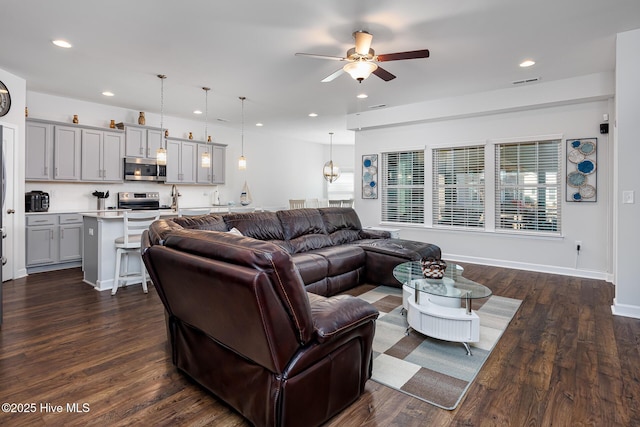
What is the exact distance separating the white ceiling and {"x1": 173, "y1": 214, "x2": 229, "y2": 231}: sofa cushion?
1.84m

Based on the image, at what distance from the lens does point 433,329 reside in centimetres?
267

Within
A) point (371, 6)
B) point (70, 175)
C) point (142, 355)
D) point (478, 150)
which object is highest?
point (371, 6)

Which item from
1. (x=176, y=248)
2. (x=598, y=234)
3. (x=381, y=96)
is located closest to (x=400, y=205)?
(x=381, y=96)

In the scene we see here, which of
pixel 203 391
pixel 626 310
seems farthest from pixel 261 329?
pixel 626 310

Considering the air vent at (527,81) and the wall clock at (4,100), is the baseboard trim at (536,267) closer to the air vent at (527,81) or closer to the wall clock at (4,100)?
the air vent at (527,81)

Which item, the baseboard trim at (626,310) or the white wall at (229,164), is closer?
the baseboard trim at (626,310)

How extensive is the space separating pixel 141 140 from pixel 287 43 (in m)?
4.04

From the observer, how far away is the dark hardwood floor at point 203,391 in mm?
1849

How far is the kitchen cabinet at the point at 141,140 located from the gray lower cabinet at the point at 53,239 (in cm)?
149

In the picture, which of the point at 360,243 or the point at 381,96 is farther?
the point at 381,96

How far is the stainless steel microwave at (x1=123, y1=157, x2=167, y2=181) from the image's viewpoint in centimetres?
611

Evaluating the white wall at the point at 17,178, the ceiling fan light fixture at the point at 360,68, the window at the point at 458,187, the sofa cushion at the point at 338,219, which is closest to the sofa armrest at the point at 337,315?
the ceiling fan light fixture at the point at 360,68

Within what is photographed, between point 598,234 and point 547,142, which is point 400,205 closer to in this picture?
point 547,142

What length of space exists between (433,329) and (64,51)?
477 centimetres
